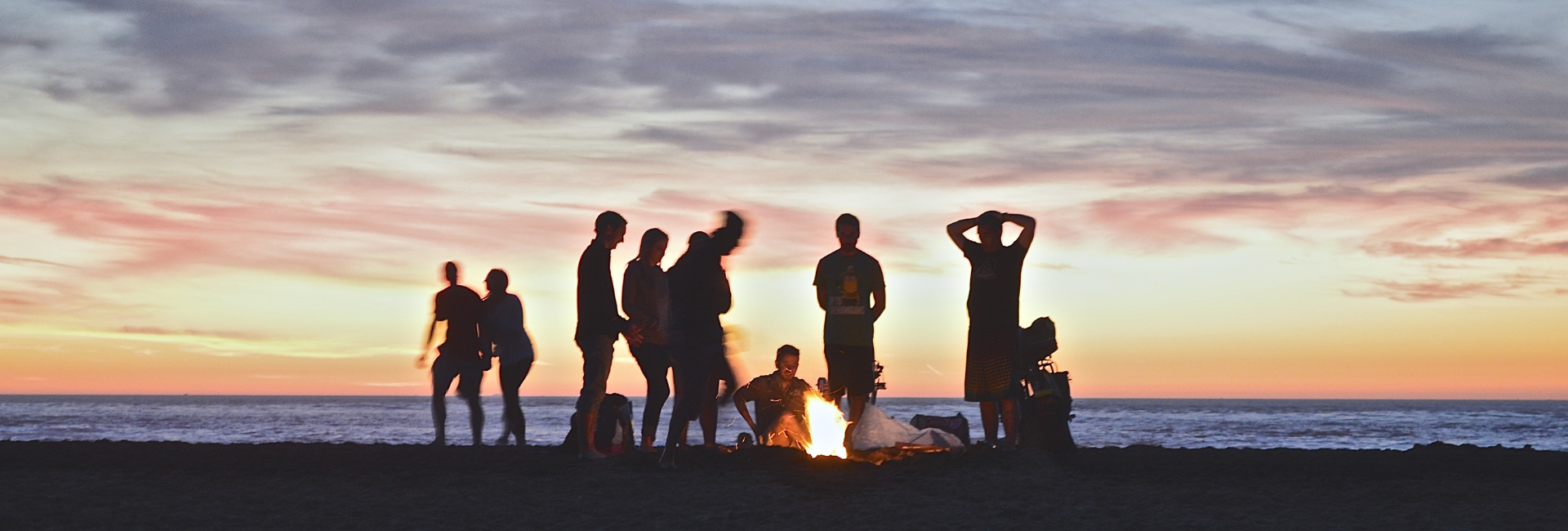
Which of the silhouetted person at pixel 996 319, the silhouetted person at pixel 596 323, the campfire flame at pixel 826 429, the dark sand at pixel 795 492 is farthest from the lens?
the campfire flame at pixel 826 429

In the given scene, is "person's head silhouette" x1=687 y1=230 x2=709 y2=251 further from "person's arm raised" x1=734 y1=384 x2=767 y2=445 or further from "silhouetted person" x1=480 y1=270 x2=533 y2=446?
"silhouetted person" x1=480 y1=270 x2=533 y2=446

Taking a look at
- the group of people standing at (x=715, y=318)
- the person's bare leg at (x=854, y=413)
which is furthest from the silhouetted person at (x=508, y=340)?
the person's bare leg at (x=854, y=413)

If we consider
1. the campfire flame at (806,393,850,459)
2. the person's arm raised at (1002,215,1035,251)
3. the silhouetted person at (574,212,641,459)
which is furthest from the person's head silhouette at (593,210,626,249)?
the person's arm raised at (1002,215,1035,251)

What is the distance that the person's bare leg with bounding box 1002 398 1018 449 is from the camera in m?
9.13

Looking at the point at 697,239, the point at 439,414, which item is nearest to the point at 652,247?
the point at 697,239

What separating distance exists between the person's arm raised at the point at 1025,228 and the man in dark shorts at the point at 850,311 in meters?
1.05

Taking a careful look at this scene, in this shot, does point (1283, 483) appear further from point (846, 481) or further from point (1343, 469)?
point (846, 481)

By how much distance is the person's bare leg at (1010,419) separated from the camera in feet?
30.0

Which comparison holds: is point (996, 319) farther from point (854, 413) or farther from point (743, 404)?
point (743, 404)

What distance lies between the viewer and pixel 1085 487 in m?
7.59

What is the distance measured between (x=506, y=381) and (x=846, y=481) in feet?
14.7

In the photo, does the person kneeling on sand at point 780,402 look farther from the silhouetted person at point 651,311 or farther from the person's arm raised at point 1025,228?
the person's arm raised at point 1025,228

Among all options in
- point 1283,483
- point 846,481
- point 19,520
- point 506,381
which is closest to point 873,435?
point 846,481

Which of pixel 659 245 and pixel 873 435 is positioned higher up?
pixel 659 245
